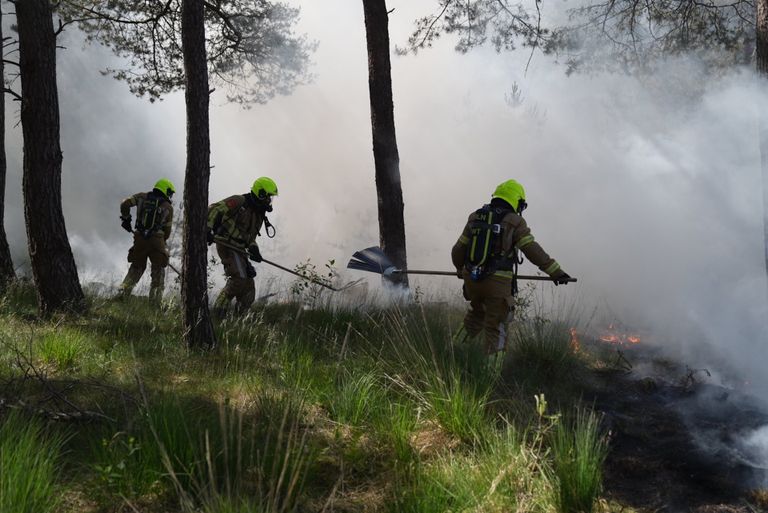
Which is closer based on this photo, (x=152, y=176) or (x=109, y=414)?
(x=109, y=414)

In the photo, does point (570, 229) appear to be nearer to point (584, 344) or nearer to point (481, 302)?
point (584, 344)

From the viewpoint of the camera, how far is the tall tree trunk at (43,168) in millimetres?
6355

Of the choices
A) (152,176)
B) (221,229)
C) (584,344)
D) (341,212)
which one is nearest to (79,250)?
(152,176)

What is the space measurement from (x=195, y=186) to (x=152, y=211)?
3.99 metres

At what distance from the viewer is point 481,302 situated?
6117 millimetres

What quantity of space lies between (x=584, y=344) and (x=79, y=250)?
2853cm

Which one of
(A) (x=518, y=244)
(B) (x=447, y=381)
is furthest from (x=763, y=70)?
(B) (x=447, y=381)

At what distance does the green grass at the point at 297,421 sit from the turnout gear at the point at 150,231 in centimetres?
298

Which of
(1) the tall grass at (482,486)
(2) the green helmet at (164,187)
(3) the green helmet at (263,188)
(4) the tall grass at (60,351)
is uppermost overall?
(2) the green helmet at (164,187)

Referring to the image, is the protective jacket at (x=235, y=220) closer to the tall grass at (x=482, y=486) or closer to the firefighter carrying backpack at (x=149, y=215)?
the firefighter carrying backpack at (x=149, y=215)

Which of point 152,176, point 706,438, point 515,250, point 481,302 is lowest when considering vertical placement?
point 706,438

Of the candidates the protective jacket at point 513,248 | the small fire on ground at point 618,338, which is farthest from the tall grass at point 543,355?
the small fire on ground at point 618,338

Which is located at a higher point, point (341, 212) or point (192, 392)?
point (341, 212)

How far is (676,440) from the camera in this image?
4.57 metres
